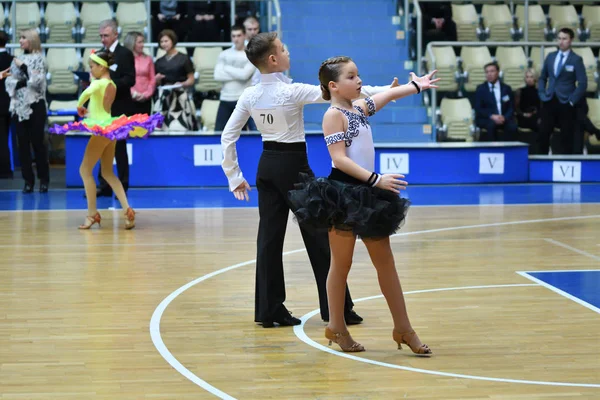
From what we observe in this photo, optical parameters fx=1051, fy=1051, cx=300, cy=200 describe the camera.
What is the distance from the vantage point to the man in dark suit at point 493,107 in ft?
48.2

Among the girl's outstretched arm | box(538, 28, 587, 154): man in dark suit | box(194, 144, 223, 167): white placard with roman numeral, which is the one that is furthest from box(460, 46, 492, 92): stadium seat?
the girl's outstretched arm

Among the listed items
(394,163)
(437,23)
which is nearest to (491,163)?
Result: (394,163)

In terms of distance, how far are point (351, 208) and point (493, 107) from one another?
32.8 ft

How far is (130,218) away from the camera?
404 inches

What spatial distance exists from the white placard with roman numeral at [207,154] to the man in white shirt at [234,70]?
546 millimetres

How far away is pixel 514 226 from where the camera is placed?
34.4ft

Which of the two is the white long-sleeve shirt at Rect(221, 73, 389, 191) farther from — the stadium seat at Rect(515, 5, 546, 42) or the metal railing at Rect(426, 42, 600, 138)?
the stadium seat at Rect(515, 5, 546, 42)

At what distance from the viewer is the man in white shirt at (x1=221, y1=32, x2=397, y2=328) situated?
20.1 ft

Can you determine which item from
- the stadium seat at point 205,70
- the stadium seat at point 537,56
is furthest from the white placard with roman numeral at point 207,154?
the stadium seat at point 537,56

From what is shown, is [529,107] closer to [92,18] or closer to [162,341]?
[92,18]

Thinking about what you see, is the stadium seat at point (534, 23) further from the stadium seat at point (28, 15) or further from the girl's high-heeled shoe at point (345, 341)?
the girl's high-heeled shoe at point (345, 341)

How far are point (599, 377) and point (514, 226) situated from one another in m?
5.52

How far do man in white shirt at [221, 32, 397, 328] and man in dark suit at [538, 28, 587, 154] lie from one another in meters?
9.23

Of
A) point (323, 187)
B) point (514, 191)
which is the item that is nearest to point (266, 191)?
point (323, 187)
